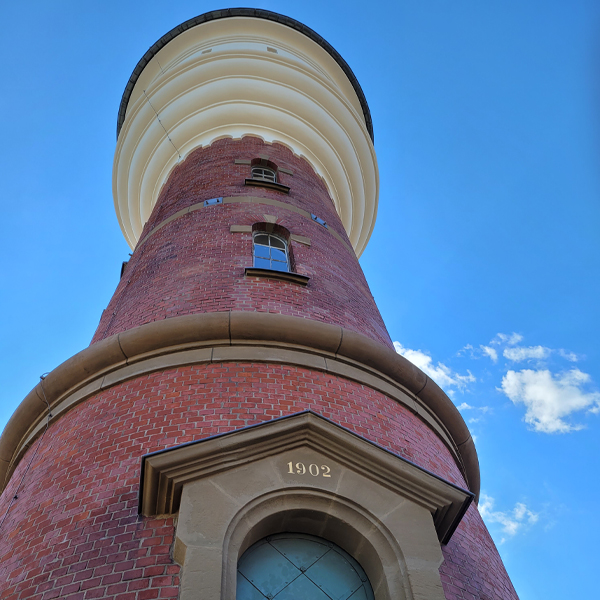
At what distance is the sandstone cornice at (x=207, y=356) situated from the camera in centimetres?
681

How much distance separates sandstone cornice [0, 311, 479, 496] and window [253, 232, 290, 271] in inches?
91.8

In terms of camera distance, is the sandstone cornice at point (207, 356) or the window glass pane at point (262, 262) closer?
the sandstone cornice at point (207, 356)

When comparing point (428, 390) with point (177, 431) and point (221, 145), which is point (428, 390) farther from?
point (221, 145)

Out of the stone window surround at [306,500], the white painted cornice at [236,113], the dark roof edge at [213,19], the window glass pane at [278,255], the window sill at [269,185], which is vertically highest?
the dark roof edge at [213,19]

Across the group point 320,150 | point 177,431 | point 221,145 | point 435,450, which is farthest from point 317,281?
point 320,150

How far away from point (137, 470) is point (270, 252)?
486cm

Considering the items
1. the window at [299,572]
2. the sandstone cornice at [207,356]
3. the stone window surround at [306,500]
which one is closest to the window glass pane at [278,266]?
the sandstone cornice at [207,356]

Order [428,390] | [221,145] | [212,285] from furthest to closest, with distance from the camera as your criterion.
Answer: [221,145] < [212,285] < [428,390]

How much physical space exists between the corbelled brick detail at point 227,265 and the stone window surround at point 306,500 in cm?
254

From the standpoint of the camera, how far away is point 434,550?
4977 mm

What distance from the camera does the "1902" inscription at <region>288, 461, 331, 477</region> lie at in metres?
5.27

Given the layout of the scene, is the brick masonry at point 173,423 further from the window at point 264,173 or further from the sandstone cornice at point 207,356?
the window at point 264,173

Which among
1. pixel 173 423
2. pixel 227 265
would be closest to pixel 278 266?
pixel 227 265

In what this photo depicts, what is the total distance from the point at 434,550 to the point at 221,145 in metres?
10.7
